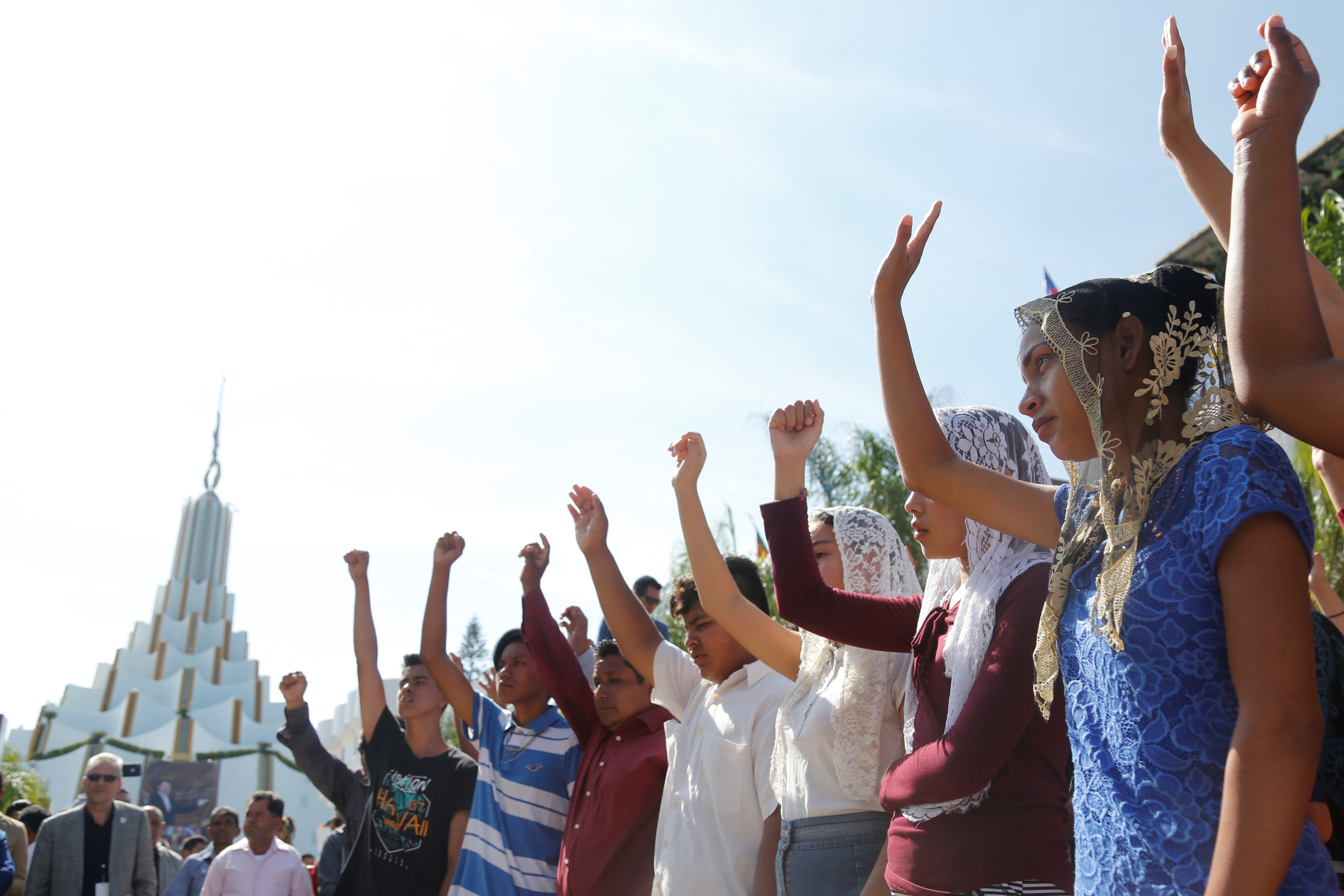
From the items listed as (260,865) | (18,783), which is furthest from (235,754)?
(260,865)

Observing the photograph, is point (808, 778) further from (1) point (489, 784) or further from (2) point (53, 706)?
(2) point (53, 706)

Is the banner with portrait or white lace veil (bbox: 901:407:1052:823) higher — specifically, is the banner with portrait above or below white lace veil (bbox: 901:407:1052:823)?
below

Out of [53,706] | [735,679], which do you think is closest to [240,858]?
[735,679]

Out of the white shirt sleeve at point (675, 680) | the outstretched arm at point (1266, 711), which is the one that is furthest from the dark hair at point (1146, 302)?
the white shirt sleeve at point (675, 680)

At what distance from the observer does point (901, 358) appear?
166cm

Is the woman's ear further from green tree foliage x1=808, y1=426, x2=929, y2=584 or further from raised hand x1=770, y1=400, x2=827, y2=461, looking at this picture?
green tree foliage x1=808, y1=426, x2=929, y2=584

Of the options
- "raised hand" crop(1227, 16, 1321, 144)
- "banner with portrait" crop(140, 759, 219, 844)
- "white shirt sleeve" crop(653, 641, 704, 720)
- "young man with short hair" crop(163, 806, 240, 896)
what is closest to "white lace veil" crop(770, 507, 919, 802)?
"white shirt sleeve" crop(653, 641, 704, 720)

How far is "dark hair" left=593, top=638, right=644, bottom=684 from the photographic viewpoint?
3602 millimetres

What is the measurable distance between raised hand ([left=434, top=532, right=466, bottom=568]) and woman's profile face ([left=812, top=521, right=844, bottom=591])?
2070mm

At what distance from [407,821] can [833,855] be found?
91.0 inches

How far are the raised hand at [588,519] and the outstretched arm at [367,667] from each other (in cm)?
150

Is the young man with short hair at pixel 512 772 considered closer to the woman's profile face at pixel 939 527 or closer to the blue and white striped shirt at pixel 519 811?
the blue and white striped shirt at pixel 519 811

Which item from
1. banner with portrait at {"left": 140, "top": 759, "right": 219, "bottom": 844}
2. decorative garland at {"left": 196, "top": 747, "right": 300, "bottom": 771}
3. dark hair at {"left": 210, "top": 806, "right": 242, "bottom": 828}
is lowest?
banner with portrait at {"left": 140, "top": 759, "right": 219, "bottom": 844}

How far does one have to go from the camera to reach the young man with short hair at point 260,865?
5.59 meters
